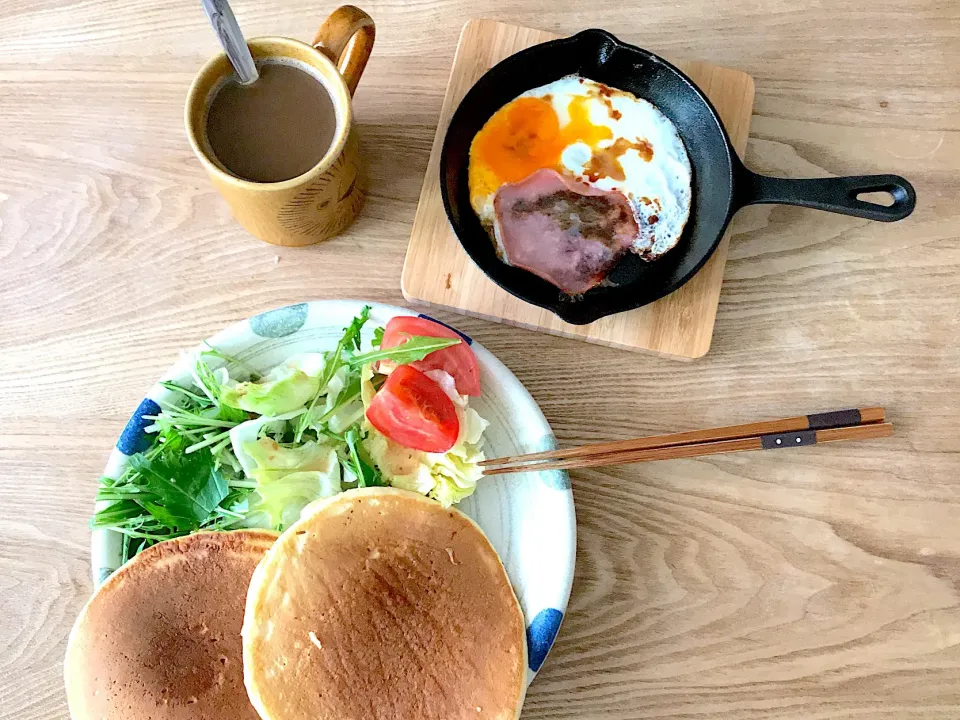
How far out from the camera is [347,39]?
1.10 metres

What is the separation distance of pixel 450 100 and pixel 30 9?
2.68 ft

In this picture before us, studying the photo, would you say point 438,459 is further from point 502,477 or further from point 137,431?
point 137,431

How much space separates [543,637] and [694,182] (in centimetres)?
82

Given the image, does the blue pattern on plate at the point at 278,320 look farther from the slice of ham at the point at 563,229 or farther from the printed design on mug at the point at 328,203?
the slice of ham at the point at 563,229

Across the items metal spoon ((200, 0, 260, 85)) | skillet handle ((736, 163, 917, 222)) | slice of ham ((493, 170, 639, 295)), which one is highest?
metal spoon ((200, 0, 260, 85))

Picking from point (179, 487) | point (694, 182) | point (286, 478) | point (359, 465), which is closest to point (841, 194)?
point (694, 182)

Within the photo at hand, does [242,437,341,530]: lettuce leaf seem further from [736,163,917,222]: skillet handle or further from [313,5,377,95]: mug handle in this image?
[736,163,917,222]: skillet handle

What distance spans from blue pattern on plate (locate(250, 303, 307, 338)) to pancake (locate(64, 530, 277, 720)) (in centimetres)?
33

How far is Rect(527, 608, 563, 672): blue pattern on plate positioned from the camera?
1174mm

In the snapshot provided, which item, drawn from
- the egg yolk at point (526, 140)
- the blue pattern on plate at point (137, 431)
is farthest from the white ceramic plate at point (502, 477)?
the egg yolk at point (526, 140)

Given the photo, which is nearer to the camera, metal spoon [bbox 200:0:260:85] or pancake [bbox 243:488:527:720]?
metal spoon [bbox 200:0:260:85]

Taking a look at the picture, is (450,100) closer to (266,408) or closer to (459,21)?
(459,21)

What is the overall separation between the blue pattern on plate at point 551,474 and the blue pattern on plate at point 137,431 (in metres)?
0.62

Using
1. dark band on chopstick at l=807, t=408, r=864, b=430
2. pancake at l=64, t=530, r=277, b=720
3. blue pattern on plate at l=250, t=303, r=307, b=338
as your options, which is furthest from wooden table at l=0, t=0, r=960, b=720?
pancake at l=64, t=530, r=277, b=720
